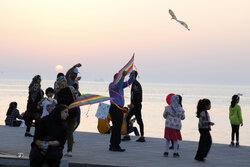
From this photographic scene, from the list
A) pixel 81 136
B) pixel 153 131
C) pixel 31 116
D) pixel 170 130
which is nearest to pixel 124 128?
pixel 81 136

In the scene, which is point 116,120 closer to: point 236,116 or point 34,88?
point 34,88

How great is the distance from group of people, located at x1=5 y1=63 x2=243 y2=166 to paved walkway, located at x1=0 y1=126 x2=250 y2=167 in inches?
14.2

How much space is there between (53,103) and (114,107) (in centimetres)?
142

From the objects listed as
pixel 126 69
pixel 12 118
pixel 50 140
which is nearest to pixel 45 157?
pixel 50 140

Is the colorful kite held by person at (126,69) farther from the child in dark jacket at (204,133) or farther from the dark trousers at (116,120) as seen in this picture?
the child in dark jacket at (204,133)

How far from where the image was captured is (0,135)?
1476 cm

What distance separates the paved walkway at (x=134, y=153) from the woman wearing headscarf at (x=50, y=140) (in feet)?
7.95

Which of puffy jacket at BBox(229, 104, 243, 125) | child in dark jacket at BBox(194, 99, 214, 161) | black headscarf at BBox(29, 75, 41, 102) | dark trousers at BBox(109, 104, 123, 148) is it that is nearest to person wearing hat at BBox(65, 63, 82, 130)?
dark trousers at BBox(109, 104, 123, 148)

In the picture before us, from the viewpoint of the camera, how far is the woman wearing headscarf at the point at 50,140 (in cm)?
742

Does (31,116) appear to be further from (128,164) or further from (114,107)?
(128,164)

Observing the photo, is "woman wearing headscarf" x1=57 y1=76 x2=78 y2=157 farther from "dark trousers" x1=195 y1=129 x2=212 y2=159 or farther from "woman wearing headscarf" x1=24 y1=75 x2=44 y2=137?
"woman wearing headscarf" x1=24 y1=75 x2=44 y2=137

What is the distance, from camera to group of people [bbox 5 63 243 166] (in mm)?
7469

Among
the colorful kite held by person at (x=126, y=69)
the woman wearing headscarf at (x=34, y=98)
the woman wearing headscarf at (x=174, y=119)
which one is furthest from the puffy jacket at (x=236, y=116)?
the woman wearing headscarf at (x=34, y=98)

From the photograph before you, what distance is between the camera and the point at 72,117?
35.6 ft
